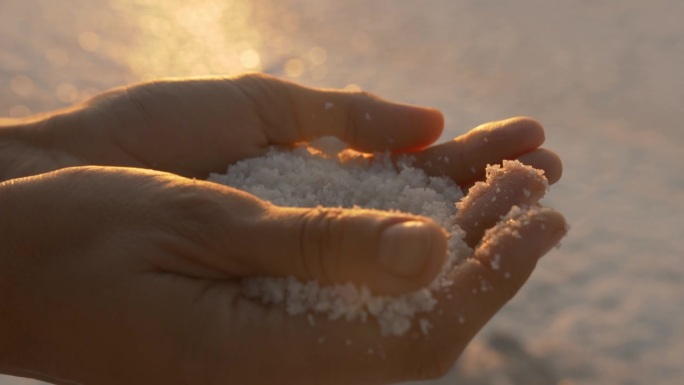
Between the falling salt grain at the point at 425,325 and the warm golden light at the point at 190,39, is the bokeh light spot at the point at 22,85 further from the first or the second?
the falling salt grain at the point at 425,325

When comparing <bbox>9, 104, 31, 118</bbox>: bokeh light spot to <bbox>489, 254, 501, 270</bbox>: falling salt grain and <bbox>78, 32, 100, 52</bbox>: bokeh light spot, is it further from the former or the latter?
<bbox>489, 254, 501, 270</bbox>: falling salt grain

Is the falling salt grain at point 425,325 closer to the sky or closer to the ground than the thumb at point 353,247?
closer to the ground

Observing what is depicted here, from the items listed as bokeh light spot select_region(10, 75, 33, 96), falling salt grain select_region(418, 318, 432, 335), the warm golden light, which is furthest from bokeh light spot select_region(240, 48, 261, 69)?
falling salt grain select_region(418, 318, 432, 335)

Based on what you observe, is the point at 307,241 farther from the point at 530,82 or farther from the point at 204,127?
the point at 530,82

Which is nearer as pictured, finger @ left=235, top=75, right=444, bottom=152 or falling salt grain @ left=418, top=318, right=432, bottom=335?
falling salt grain @ left=418, top=318, right=432, bottom=335

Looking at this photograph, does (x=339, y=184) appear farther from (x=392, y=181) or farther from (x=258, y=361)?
(x=258, y=361)

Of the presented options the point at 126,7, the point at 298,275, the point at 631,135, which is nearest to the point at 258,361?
the point at 298,275

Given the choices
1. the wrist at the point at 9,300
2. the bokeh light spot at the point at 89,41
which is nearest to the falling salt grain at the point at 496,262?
the wrist at the point at 9,300
